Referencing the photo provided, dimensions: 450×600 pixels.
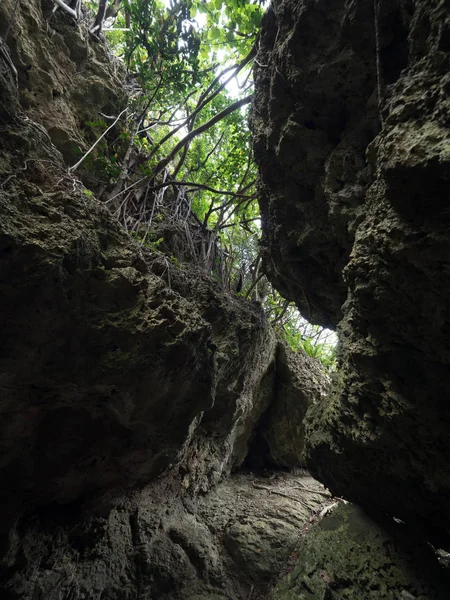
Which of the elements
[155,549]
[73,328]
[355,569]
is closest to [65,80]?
[73,328]

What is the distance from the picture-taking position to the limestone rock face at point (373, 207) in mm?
1656

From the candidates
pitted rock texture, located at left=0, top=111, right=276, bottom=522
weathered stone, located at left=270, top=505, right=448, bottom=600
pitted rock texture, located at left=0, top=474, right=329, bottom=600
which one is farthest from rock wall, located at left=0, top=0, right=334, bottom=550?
weathered stone, located at left=270, top=505, right=448, bottom=600

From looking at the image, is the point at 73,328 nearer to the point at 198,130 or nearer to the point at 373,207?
the point at 373,207

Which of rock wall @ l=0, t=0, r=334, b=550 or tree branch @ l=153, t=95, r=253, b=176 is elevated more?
tree branch @ l=153, t=95, r=253, b=176

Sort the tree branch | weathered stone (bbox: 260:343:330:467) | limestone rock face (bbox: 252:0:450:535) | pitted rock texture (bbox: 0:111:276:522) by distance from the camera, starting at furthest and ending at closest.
→ weathered stone (bbox: 260:343:330:467) → the tree branch → pitted rock texture (bbox: 0:111:276:522) → limestone rock face (bbox: 252:0:450:535)

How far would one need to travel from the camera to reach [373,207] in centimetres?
201

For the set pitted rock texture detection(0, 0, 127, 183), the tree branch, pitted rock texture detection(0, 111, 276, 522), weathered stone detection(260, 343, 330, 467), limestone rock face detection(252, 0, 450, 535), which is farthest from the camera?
weathered stone detection(260, 343, 330, 467)

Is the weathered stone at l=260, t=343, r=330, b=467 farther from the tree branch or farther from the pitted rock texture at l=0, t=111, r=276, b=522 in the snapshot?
the tree branch

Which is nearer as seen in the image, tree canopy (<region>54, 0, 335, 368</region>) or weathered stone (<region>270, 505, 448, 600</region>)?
weathered stone (<region>270, 505, 448, 600</region>)

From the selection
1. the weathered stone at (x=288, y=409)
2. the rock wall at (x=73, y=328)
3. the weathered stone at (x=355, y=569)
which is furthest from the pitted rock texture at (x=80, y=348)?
the weathered stone at (x=288, y=409)

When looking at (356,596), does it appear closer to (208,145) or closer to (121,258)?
(121,258)

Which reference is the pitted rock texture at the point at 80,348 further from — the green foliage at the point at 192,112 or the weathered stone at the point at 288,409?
the weathered stone at the point at 288,409

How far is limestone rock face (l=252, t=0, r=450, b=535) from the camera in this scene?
166 cm

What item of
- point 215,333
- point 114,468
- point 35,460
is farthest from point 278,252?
point 35,460
